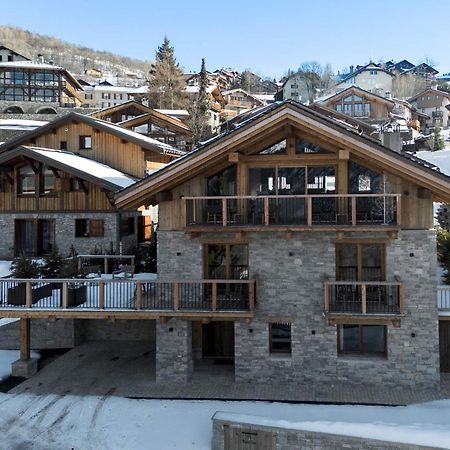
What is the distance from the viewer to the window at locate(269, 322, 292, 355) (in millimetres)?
16312

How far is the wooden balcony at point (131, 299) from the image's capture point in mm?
15586

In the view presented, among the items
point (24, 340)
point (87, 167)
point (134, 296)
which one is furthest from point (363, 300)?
point (87, 167)

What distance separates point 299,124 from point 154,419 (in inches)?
369

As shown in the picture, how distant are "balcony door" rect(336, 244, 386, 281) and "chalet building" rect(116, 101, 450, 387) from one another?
3cm

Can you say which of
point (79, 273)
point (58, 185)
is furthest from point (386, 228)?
point (58, 185)

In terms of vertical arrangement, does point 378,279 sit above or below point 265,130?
below

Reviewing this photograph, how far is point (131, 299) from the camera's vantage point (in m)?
16.8

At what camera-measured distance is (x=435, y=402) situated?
47.4 ft

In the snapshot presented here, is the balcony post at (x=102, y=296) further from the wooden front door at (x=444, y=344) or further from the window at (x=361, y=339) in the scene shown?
the wooden front door at (x=444, y=344)

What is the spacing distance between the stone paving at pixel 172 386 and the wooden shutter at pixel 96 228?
7306 mm

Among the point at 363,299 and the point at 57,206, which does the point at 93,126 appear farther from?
the point at 363,299

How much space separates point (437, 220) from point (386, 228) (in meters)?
17.7

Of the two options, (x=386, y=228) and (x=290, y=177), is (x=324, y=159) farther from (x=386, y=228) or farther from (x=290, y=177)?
(x=386, y=228)

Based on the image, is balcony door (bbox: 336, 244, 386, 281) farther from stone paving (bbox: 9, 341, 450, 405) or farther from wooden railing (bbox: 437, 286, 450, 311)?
stone paving (bbox: 9, 341, 450, 405)
